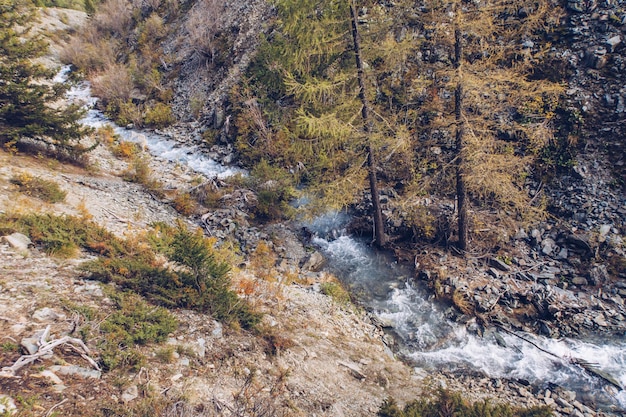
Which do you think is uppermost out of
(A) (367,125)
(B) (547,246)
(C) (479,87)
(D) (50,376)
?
(C) (479,87)

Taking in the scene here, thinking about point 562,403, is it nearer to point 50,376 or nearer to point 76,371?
point 76,371

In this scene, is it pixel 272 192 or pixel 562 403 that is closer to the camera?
pixel 562 403

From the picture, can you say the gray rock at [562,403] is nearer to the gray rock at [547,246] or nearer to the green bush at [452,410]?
the green bush at [452,410]

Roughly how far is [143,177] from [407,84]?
40.1 ft

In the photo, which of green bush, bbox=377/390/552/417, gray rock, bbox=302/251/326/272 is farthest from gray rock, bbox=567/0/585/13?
green bush, bbox=377/390/552/417

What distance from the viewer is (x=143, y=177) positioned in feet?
45.6

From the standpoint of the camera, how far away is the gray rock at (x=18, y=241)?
688 centimetres

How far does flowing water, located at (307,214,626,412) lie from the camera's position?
761 centimetres

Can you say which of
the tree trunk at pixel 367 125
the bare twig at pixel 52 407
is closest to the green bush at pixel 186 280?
the bare twig at pixel 52 407

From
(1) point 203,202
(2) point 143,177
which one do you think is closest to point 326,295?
(1) point 203,202

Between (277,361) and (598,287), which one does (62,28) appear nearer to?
(277,361)

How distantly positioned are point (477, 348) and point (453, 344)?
0.57 meters

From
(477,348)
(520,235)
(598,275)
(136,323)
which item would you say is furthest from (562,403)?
(136,323)

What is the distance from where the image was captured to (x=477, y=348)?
8.48 meters
